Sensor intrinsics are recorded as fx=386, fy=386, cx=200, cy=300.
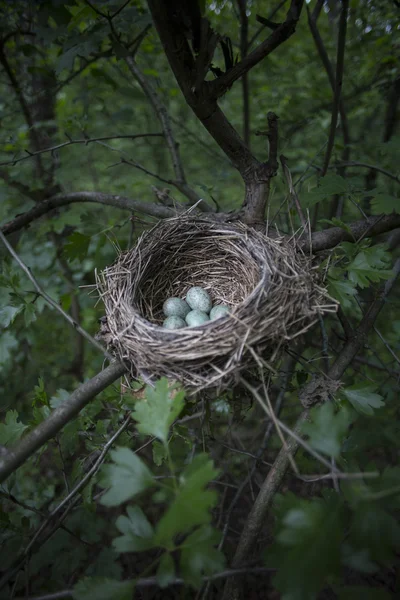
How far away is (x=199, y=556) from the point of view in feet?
3.17

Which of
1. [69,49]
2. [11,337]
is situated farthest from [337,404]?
[69,49]

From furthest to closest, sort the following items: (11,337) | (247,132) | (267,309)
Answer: (247,132)
(11,337)
(267,309)

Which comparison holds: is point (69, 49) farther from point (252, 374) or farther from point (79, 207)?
point (252, 374)

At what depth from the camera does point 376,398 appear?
155 centimetres

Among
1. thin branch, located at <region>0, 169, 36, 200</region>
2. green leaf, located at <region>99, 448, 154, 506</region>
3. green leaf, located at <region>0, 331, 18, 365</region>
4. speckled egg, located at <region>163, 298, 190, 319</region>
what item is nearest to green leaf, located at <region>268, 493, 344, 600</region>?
green leaf, located at <region>99, 448, 154, 506</region>

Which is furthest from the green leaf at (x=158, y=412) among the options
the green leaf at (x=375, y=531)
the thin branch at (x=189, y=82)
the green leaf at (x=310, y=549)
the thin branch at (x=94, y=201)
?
the thin branch at (x=94, y=201)

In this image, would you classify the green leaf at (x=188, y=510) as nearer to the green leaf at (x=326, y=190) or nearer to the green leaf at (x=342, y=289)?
the green leaf at (x=342, y=289)

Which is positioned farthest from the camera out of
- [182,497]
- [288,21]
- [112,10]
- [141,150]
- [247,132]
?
[141,150]

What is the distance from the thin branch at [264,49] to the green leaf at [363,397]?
4.33ft

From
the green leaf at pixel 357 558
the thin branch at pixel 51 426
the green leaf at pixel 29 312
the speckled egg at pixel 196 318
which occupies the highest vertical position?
the green leaf at pixel 29 312

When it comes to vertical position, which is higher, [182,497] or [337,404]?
[182,497]

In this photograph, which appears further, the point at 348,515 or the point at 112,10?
the point at 112,10

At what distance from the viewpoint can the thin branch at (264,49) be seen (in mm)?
1409

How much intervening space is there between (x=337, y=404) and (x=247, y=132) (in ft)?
6.75
